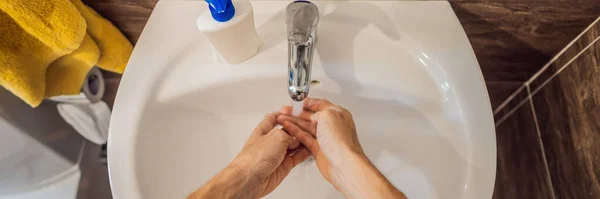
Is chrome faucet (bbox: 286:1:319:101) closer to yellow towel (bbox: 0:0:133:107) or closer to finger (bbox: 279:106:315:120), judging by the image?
finger (bbox: 279:106:315:120)

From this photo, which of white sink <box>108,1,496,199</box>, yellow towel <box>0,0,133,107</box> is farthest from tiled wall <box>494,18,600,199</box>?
yellow towel <box>0,0,133,107</box>

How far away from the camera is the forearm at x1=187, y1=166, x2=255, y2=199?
21.2 inches

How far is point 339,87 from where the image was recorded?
0.60 metres

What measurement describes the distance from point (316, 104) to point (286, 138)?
59 millimetres

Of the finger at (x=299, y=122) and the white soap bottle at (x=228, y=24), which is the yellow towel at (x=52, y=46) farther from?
the finger at (x=299, y=122)

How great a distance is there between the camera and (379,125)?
62 cm

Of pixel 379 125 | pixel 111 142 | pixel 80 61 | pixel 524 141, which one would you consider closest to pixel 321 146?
pixel 379 125

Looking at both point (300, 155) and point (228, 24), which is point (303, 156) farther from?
point (228, 24)

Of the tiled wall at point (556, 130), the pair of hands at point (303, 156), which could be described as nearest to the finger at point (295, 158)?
the pair of hands at point (303, 156)

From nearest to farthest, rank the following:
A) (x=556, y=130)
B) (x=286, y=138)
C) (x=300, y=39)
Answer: (x=300, y=39)
(x=286, y=138)
(x=556, y=130)

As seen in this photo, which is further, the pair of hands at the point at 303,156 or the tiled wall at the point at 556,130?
the tiled wall at the point at 556,130

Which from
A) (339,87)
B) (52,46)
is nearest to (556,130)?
(339,87)

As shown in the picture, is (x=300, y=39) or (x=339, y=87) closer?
(x=300, y=39)

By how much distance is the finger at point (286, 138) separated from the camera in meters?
0.58
